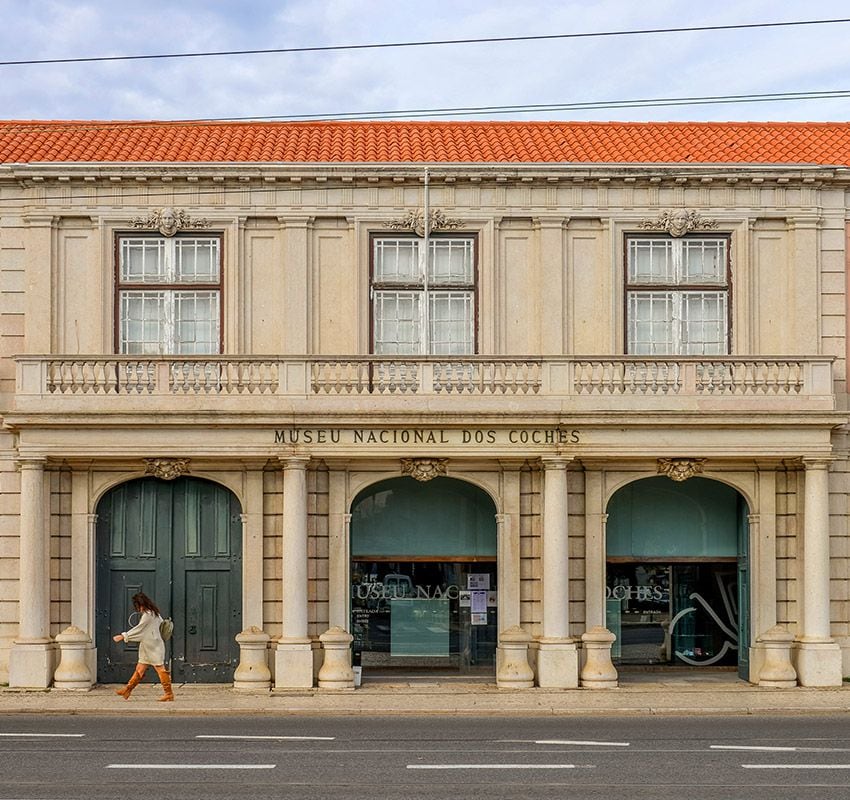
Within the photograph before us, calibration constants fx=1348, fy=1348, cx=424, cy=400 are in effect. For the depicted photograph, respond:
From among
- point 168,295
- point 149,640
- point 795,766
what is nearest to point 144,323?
point 168,295

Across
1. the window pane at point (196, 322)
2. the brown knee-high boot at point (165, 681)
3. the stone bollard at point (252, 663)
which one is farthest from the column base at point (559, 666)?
the window pane at point (196, 322)

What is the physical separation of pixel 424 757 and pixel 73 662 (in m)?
9.31

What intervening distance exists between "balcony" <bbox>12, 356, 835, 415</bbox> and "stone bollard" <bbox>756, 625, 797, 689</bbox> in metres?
3.89

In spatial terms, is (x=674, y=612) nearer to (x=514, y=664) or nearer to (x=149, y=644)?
(x=514, y=664)

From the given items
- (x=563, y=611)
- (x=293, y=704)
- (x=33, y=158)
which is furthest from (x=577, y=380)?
(x=33, y=158)

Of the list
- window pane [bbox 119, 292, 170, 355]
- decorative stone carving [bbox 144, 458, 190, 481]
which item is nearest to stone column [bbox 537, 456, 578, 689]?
decorative stone carving [bbox 144, 458, 190, 481]

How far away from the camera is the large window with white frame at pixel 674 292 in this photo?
2416cm

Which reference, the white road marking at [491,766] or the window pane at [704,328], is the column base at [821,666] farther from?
the white road marking at [491,766]

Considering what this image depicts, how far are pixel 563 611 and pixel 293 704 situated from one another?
16.2 ft

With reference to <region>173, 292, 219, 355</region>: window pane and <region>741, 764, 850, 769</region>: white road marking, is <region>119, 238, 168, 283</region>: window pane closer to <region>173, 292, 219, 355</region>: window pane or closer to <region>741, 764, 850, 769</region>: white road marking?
<region>173, 292, 219, 355</region>: window pane

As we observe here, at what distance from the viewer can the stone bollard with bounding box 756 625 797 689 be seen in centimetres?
2278

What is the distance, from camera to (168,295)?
24000mm

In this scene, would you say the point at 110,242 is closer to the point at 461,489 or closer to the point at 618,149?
the point at 461,489

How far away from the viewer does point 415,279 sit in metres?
24.2
